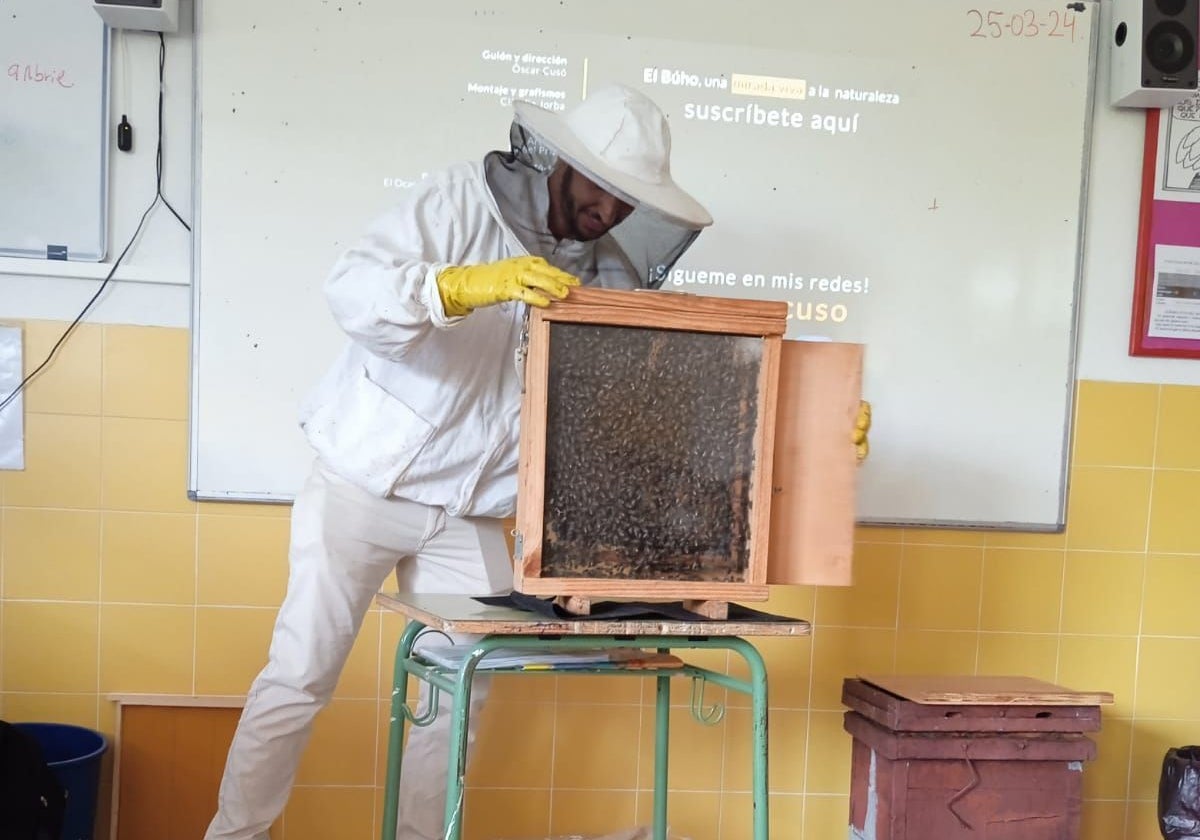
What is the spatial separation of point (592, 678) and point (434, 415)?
1.02 m

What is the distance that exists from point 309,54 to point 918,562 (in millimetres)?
1990

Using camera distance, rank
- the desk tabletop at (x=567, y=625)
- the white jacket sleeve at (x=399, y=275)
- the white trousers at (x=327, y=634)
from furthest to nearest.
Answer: the white trousers at (x=327, y=634) → the white jacket sleeve at (x=399, y=275) → the desk tabletop at (x=567, y=625)

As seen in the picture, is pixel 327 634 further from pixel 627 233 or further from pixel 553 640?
pixel 627 233

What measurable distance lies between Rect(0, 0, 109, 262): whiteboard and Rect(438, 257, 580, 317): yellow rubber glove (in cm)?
125

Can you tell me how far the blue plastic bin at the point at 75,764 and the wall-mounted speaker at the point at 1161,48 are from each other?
2973 millimetres

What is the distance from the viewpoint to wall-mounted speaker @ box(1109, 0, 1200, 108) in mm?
2650

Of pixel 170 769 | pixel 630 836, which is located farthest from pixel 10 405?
pixel 630 836

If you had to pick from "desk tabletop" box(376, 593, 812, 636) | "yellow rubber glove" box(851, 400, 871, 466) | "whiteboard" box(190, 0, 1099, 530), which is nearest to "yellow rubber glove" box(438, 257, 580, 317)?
"desk tabletop" box(376, 593, 812, 636)

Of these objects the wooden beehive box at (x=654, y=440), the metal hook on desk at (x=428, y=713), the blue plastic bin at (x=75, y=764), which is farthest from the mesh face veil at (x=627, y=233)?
the blue plastic bin at (x=75, y=764)

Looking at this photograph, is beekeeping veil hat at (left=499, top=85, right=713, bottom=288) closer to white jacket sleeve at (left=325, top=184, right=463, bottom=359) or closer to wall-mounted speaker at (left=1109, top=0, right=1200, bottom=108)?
white jacket sleeve at (left=325, top=184, right=463, bottom=359)

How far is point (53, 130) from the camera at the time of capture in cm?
250

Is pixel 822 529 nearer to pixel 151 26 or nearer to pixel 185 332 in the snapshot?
pixel 185 332

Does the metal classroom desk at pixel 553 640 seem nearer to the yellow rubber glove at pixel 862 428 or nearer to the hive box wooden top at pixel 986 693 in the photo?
the yellow rubber glove at pixel 862 428

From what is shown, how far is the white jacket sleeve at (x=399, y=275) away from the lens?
1715mm
